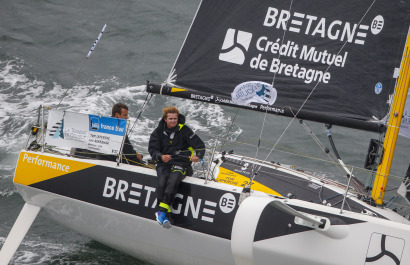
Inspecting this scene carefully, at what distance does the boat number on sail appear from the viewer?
5.90 meters

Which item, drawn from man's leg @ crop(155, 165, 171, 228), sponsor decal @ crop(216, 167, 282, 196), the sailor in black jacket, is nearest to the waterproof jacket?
the sailor in black jacket

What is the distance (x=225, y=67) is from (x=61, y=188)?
204 cm

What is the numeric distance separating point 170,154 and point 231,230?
0.94 meters

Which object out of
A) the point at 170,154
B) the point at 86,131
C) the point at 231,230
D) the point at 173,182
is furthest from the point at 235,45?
the point at 231,230

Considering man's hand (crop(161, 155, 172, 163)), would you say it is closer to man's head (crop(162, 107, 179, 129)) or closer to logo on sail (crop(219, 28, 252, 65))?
man's head (crop(162, 107, 179, 129))

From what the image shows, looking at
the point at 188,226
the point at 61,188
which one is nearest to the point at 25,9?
the point at 61,188

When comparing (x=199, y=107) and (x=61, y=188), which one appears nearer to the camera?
(x=61, y=188)

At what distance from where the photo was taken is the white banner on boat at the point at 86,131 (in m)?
6.36

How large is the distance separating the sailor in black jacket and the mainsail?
44 cm

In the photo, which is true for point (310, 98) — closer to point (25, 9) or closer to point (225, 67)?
point (225, 67)

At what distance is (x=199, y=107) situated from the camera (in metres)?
11.5

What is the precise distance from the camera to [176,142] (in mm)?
6184

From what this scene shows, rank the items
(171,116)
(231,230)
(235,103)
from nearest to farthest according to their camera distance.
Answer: (231,230)
(171,116)
(235,103)

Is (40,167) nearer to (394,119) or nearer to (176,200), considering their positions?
(176,200)
